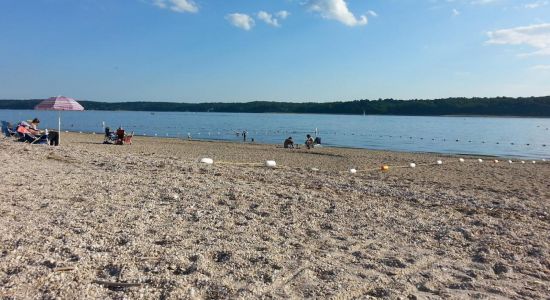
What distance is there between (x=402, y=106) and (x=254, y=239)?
157 metres

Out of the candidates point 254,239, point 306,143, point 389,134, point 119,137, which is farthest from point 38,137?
point 389,134

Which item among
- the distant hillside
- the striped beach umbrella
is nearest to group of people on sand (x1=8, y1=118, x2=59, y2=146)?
the striped beach umbrella

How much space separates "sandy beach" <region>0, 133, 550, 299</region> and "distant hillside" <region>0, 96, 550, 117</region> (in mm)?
137409

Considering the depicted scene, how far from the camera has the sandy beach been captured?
4.15 meters

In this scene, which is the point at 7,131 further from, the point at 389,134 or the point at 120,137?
the point at 389,134

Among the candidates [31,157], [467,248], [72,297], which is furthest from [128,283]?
[31,157]

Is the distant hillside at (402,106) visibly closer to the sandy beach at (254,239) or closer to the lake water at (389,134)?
the lake water at (389,134)

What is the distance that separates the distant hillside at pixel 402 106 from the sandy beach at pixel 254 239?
137409 millimetres

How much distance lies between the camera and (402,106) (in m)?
156

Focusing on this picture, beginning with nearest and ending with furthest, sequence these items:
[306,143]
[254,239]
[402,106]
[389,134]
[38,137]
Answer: [254,239] < [38,137] < [306,143] < [389,134] < [402,106]

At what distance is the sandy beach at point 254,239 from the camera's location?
4.15 meters

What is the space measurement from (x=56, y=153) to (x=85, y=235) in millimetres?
10136

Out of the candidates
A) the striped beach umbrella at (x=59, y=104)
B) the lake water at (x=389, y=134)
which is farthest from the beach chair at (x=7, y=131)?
the lake water at (x=389, y=134)

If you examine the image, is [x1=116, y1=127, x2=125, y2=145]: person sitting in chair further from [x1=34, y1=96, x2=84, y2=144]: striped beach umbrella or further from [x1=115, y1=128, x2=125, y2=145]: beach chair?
[x1=34, y1=96, x2=84, y2=144]: striped beach umbrella
